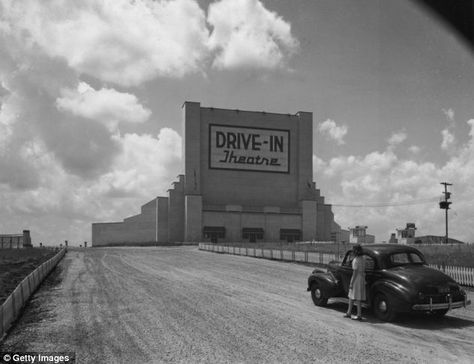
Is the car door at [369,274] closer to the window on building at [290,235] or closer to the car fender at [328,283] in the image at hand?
the car fender at [328,283]

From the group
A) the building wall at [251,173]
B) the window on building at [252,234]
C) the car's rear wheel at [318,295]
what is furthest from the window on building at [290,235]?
the car's rear wheel at [318,295]

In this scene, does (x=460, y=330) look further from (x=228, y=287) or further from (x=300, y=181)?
(x=300, y=181)

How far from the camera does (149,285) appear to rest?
1927 centimetres

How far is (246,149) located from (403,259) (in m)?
78.9

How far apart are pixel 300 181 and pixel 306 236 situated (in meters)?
10.8

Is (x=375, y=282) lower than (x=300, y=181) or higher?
lower

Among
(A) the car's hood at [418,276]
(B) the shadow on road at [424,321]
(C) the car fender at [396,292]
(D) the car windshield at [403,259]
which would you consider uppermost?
(D) the car windshield at [403,259]

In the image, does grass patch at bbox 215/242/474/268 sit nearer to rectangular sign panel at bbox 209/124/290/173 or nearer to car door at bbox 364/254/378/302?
car door at bbox 364/254/378/302

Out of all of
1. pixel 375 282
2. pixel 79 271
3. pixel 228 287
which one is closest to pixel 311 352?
pixel 375 282

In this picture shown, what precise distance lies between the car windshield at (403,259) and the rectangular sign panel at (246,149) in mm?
77654

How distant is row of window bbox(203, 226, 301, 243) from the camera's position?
285ft

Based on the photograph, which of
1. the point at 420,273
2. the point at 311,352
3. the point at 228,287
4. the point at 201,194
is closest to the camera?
the point at 311,352

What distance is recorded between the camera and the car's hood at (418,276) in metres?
11.5

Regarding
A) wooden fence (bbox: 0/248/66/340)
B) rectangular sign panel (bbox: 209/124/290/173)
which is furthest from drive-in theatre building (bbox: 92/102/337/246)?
wooden fence (bbox: 0/248/66/340)
